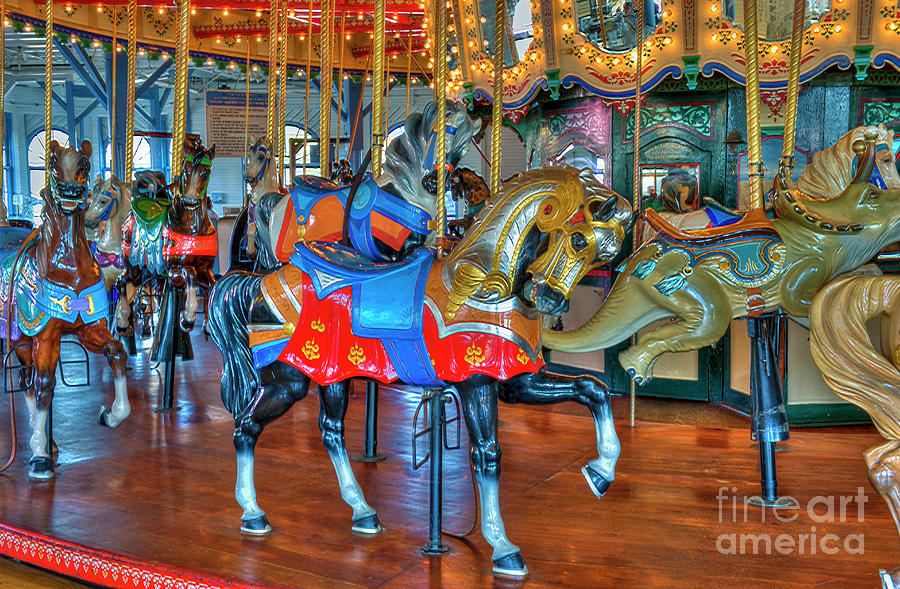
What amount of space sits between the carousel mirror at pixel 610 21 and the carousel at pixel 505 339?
0.06 feet

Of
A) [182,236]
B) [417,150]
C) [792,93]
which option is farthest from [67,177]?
[792,93]

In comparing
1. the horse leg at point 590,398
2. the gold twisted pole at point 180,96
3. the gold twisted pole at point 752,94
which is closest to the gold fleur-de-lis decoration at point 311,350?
the horse leg at point 590,398

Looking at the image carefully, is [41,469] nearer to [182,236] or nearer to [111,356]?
[111,356]

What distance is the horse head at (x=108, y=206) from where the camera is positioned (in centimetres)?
461

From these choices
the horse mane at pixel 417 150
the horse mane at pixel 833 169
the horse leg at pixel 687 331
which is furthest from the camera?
the horse mane at pixel 833 169

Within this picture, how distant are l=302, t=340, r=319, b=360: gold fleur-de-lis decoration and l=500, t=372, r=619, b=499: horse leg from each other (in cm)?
71

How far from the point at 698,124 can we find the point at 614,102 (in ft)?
2.19

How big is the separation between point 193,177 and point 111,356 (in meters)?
1.59

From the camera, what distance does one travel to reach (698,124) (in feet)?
20.4

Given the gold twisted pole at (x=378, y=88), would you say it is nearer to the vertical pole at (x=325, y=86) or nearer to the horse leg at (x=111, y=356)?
the vertical pole at (x=325, y=86)

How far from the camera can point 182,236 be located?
5.65m

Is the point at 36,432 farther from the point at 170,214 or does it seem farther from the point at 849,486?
the point at 849,486

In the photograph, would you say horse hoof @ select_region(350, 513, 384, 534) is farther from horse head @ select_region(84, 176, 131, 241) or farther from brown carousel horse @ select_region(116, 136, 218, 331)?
brown carousel horse @ select_region(116, 136, 218, 331)

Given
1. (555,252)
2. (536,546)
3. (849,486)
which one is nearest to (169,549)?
(536,546)
